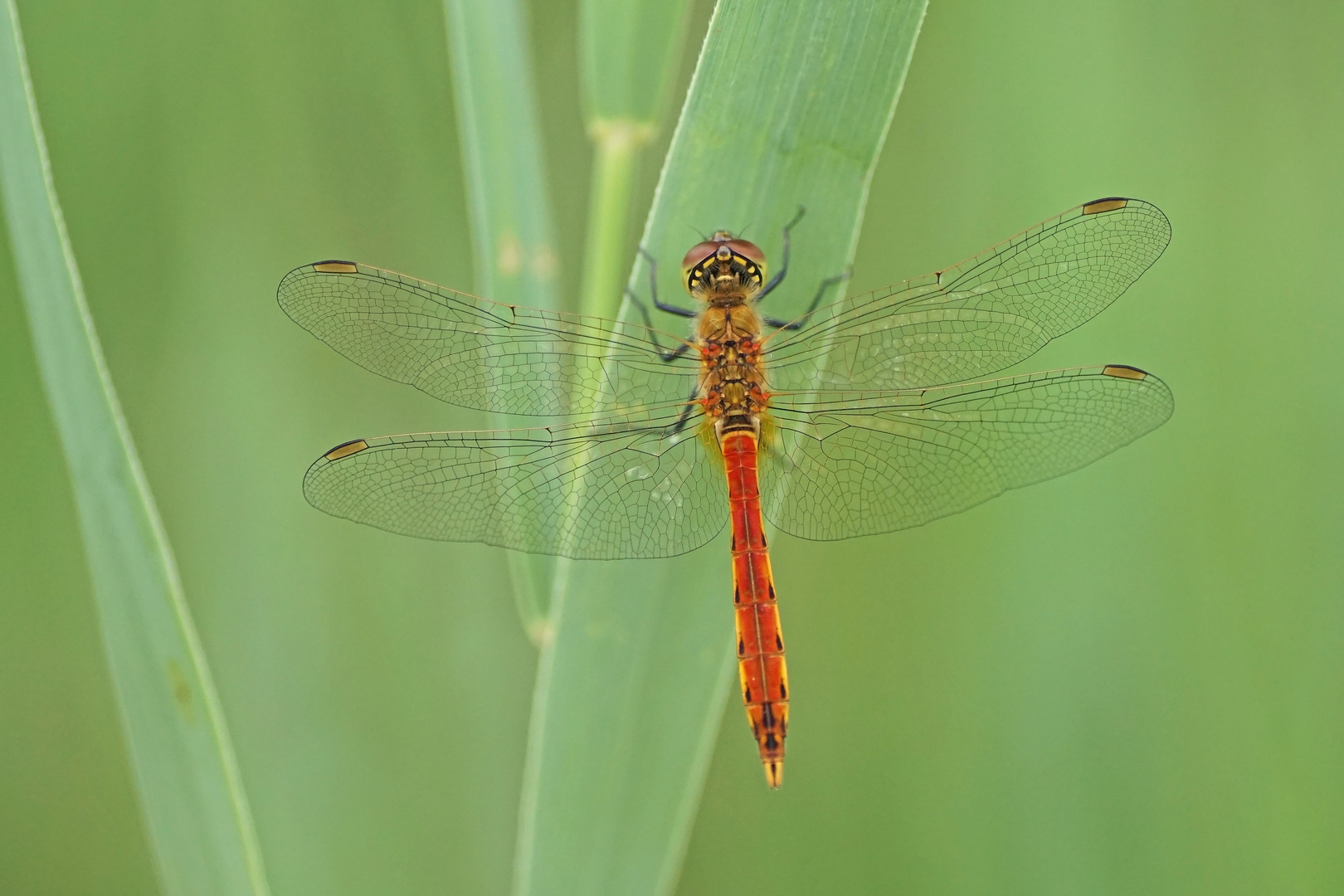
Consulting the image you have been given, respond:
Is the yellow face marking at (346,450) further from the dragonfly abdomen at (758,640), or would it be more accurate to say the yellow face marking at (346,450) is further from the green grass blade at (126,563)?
the dragonfly abdomen at (758,640)

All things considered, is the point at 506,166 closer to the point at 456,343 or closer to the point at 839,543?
the point at 456,343

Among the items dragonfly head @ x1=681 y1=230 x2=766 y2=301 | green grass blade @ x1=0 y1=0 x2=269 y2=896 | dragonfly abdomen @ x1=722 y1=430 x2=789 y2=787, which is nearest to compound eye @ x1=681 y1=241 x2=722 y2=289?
dragonfly head @ x1=681 y1=230 x2=766 y2=301

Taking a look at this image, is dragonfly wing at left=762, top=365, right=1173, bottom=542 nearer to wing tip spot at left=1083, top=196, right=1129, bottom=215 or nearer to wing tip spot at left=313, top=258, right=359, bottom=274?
wing tip spot at left=1083, top=196, right=1129, bottom=215

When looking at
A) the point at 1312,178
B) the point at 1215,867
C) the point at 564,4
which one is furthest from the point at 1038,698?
the point at 564,4

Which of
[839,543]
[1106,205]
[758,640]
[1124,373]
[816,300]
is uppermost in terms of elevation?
[1106,205]

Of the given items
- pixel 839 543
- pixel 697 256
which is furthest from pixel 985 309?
pixel 839 543

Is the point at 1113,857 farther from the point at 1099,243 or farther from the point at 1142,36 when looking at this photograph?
the point at 1142,36

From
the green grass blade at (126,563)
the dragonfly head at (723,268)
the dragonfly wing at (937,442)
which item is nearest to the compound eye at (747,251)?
the dragonfly head at (723,268)
